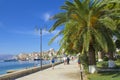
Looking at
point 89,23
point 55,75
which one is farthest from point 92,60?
point 89,23

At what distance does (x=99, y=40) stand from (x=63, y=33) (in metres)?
4.30

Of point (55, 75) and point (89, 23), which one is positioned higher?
point (89, 23)

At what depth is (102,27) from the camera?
20953 millimetres

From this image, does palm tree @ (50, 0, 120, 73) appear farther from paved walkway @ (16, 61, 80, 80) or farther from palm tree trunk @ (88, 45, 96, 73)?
paved walkway @ (16, 61, 80, 80)

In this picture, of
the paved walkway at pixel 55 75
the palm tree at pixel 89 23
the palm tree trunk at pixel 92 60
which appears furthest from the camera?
the palm tree trunk at pixel 92 60

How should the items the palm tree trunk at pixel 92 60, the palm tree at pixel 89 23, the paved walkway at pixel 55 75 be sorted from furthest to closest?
1. the palm tree trunk at pixel 92 60
2. the paved walkway at pixel 55 75
3. the palm tree at pixel 89 23

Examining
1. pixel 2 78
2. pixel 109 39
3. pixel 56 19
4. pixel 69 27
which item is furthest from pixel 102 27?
pixel 2 78

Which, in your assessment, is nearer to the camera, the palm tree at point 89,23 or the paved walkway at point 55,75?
the palm tree at point 89,23

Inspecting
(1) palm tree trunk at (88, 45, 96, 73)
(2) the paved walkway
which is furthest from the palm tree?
(2) the paved walkway

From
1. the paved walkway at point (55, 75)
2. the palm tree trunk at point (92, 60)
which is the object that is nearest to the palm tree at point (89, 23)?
the palm tree trunk at point (92, 60)

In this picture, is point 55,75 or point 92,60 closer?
point 92,60

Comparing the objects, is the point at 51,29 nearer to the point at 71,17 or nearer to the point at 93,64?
the point at 71,17

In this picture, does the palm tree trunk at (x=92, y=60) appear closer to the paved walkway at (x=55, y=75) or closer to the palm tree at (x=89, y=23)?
the palm tree at (x=89, y=23)

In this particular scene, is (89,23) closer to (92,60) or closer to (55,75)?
(92,60)
